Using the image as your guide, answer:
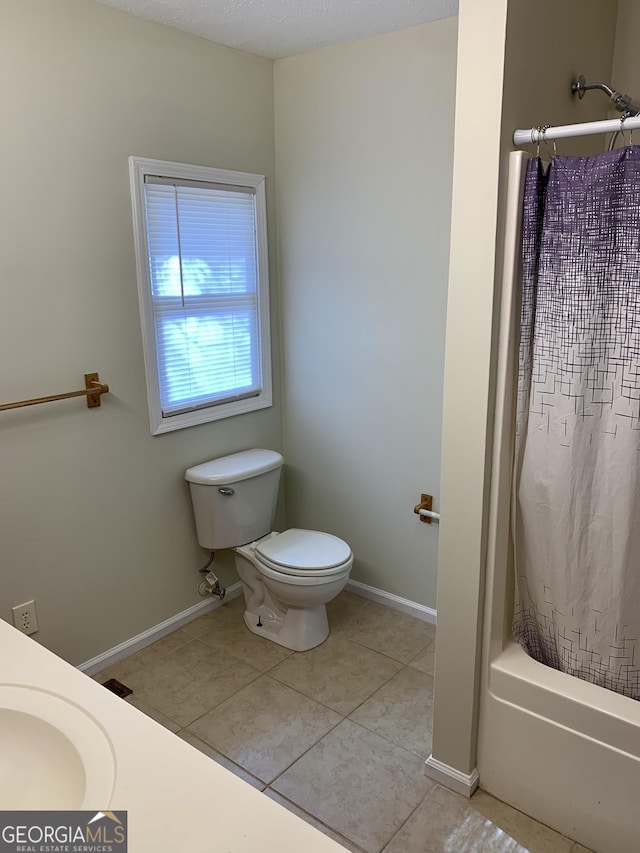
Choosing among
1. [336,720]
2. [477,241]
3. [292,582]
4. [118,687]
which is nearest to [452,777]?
[336,720]

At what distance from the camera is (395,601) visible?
118 inches

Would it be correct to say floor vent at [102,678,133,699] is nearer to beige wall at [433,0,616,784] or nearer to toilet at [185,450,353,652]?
toilet at [185,450,353,652]

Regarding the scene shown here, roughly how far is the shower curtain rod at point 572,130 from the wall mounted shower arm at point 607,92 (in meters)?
0.33

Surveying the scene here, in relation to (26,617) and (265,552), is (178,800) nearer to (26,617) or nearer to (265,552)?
(26,617)

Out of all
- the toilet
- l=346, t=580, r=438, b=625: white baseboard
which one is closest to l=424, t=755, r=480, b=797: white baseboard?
the toilet

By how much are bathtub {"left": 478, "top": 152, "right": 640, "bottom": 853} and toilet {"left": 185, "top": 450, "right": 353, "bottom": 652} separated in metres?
0.86

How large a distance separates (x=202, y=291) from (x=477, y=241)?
4.61 feet

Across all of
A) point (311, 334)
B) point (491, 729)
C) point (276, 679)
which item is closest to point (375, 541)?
point (276, 679)

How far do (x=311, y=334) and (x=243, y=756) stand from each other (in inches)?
69.2

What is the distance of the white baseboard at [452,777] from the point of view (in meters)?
1.93

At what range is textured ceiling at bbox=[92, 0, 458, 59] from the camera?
85.4 inches

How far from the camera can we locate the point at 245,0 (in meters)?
2.12

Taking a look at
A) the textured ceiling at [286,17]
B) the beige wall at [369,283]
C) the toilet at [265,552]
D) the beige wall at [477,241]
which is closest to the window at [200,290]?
the beige wall at [369,283]

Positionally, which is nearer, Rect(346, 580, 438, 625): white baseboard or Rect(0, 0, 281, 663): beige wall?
Rect(0, 0, 281, 663): beige wall
